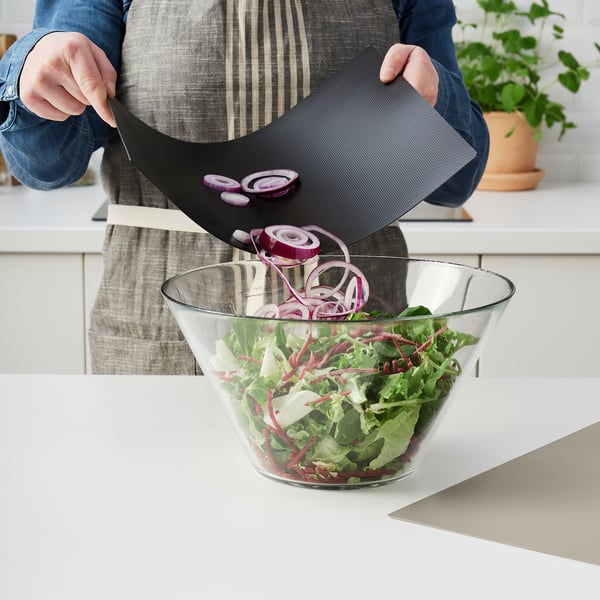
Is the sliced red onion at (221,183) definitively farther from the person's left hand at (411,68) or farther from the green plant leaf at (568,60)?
the green plant leaf at (568,60)

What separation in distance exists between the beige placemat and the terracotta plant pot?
1398 mm

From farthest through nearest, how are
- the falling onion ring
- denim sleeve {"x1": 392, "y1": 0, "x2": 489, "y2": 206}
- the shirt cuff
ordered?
denim sleeve {"x1": 392, "y1": 0, "x2": 489, "y2": 206}
the shirt cuff
the falling onion ring

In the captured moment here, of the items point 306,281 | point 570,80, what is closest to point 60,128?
point 306,281

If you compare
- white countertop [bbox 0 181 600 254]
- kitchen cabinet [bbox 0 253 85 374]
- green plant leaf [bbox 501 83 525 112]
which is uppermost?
green plant leaf [bbox 501 83 525 112]

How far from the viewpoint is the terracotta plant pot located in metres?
2.08

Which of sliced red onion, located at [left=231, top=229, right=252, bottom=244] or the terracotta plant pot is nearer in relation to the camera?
sliced red onion, located at [left=231, top=229, right=252, bottom=244]

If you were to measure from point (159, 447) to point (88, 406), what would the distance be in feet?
0.39

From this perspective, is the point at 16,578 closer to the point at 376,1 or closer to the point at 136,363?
the point at 136,363

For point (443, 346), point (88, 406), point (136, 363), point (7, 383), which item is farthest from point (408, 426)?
point (136, 363)

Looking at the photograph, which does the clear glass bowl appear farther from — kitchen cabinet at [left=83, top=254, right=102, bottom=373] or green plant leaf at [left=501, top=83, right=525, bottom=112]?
green plant leaf at [left=501, top=83, right=525, bottom=112]

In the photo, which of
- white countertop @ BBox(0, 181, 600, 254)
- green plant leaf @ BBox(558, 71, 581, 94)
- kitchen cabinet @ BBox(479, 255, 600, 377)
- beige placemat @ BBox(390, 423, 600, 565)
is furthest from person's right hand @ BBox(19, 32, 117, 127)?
green plant leaf @ BBox(558, 71, 581, 94)

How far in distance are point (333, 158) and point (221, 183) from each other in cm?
11

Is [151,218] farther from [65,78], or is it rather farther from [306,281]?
[306,281]

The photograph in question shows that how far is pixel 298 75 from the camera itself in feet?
3.79
